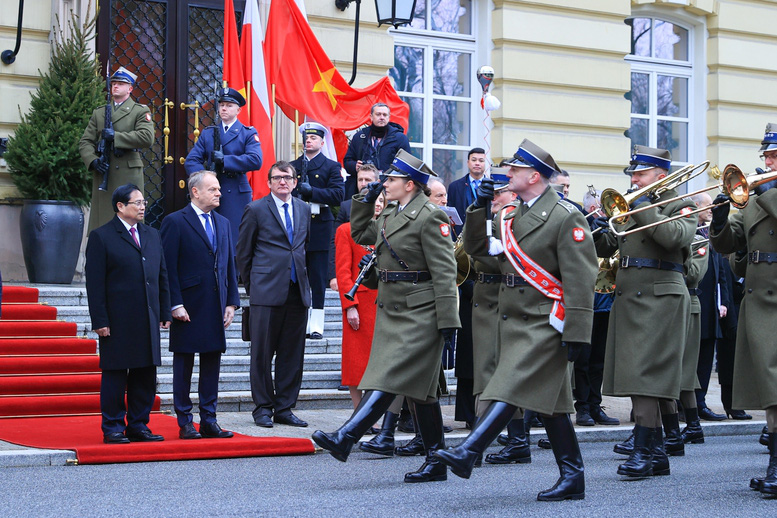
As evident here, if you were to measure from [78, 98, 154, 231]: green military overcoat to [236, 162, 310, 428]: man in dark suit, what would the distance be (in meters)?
2.21

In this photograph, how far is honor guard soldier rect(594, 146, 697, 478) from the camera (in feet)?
26.1

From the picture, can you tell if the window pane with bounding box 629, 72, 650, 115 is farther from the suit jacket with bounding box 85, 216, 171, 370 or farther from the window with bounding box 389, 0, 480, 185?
the suit jacket with bounding box 85, 216, 171, 370

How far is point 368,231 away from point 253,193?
501 cm

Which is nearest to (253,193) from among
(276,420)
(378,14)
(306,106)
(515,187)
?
(306,106)

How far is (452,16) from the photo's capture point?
16219 mm

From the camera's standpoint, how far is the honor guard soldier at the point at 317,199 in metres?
11.6

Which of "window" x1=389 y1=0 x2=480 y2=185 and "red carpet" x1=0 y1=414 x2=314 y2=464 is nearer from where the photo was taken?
"red carpet" x1=0 y1=414 x2=314 y2=464

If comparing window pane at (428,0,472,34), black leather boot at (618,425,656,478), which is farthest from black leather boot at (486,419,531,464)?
window pane at (428,0,472,34)

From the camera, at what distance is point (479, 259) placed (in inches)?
340

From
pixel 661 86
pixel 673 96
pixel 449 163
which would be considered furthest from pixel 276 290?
pixel 673 96

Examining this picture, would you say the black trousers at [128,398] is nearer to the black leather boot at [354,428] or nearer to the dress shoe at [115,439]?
the dress shoe at [115,439]

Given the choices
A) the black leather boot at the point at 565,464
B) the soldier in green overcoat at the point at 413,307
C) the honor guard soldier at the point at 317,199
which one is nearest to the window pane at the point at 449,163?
the honor guard soldier at the point at 317,199

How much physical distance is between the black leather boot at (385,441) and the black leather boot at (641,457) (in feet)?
5.66

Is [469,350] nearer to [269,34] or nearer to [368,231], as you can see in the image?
[368,231]
